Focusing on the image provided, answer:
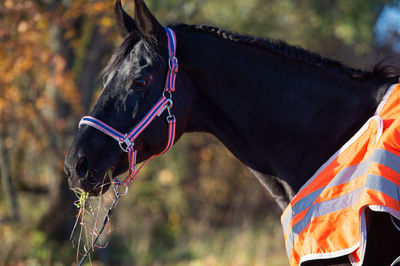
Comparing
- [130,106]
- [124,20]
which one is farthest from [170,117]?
[124,20]

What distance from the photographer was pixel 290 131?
2479mm

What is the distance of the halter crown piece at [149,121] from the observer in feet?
7.63

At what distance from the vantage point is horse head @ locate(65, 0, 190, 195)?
2301 millimetres

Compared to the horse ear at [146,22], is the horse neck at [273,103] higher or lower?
lower

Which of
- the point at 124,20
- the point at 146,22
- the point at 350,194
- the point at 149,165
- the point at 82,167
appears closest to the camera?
the point at 350,194

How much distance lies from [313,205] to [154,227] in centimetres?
773

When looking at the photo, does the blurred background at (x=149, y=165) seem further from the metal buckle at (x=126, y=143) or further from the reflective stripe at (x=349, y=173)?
the reflective stripe at (x=349, y=173)

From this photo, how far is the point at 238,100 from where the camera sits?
2.54 meters

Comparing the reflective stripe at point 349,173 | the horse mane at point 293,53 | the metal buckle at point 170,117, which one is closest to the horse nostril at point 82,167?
the metal buckle at point 170,117

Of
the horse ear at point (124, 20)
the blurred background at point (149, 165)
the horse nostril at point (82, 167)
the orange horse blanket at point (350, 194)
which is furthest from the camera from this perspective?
the blurred background at point (149, 165)

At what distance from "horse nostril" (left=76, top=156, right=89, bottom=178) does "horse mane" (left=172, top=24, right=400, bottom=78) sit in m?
1.01

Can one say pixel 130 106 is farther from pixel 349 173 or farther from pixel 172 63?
pixel 349 173

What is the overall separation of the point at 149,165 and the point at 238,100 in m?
7.73

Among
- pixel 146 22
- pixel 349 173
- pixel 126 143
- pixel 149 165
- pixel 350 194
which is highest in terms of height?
pixel 146 22
